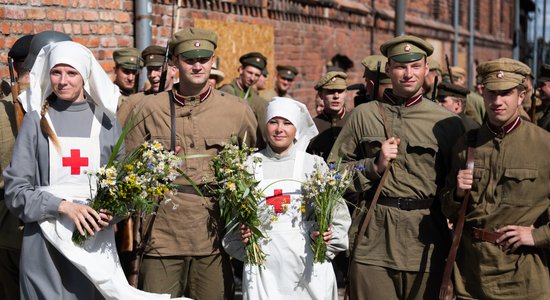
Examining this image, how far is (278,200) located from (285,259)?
347 millimetres

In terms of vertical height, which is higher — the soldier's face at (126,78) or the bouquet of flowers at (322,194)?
the soldier's face at (126,78)

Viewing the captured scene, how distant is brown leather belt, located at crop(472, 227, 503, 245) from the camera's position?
5598 millimetres

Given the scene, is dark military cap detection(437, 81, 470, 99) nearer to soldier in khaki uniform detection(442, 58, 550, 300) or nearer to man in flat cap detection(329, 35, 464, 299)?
man in flat cap detection(329, 35, 464, 299)

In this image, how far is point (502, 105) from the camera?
5.61m

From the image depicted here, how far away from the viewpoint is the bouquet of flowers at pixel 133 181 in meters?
5.30

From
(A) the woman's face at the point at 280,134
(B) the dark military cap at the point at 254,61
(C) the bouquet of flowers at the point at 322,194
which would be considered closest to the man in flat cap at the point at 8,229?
(A) the woman's face at the point at 280,134

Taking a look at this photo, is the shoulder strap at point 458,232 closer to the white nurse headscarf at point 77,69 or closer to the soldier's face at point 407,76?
the soldier's face at point 407,76

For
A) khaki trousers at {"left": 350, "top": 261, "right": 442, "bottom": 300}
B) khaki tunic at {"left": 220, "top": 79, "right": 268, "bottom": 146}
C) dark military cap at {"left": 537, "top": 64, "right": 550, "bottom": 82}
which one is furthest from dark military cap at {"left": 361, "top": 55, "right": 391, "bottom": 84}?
dark military cap at {"left": 537, "top": 64, "right": 550, "bottom": 82}

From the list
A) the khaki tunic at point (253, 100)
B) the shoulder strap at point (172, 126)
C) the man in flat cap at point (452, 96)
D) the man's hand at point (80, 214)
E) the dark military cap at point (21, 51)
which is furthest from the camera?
the man in flat cap at point (452, 96)

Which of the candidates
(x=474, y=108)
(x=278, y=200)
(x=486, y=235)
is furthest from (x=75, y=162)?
(x=474, y=108)

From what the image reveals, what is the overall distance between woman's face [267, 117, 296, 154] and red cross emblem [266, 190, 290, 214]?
0.27m

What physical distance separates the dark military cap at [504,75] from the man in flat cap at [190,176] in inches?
58.9

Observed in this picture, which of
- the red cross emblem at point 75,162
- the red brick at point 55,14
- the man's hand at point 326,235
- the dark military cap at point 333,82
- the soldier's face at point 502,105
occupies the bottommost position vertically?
the man's hand at point 326,235

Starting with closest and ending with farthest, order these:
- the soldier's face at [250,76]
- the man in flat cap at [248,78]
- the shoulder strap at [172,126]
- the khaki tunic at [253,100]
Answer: the shoulder strap at [172,126] < the khaki tunic at [253,100] < the man in flat cap at [248,78] < the soldier's face at [250,76]
